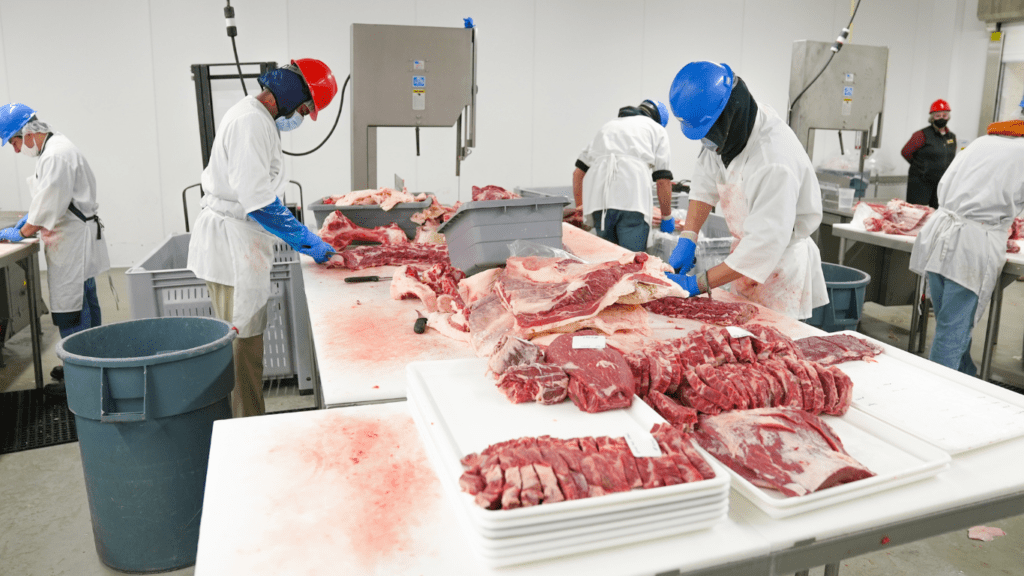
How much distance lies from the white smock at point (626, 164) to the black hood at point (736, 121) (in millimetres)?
2391

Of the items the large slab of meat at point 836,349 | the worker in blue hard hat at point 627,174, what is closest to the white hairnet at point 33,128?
the worker in blue hard hat at point 627,174

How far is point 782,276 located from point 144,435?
248 cm

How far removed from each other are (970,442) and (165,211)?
7876 mm

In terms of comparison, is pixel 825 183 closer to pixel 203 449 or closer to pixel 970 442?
pixel 970 442

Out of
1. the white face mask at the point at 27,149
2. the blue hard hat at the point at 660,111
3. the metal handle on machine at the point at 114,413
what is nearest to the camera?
the metal handle on machine at the point at 114,413

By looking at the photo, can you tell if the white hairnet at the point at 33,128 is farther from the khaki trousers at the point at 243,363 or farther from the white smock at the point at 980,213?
the white smock at the point at 980,213

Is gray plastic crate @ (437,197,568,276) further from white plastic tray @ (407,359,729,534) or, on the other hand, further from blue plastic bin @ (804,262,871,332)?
blue plastic bin @ (804,262,871,332)

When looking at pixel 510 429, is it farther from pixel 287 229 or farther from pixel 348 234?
pixel 348 234

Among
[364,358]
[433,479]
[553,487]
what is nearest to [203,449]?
[364,358]

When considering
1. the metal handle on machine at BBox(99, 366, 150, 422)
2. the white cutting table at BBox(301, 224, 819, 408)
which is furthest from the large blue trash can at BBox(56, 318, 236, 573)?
the white cutting table at BBox(301, 224, 819, 408)

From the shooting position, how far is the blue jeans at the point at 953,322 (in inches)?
158

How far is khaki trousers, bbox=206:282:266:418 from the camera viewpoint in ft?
11.1

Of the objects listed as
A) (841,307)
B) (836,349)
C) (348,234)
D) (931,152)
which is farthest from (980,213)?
(931,152)

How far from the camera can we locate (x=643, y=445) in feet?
4.13
